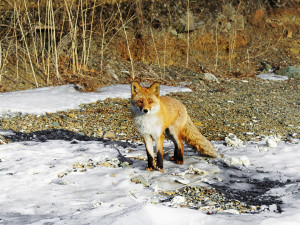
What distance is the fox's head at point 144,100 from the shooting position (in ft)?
12.4

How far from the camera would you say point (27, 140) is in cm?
553

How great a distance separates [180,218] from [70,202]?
1100mm

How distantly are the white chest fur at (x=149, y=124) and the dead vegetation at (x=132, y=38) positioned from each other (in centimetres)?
558

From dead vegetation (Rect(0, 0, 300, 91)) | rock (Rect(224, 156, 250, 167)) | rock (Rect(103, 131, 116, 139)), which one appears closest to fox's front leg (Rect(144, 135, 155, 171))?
rock (Rect(224, 156, 250, 167))

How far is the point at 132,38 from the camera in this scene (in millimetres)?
12773

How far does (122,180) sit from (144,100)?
0.99 m

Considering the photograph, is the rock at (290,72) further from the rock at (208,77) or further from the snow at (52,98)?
the snow at (52,98)

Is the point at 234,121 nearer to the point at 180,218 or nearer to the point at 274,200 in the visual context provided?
the point at 274,200

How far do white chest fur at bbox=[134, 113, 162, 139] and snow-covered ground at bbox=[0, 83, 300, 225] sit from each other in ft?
1.72

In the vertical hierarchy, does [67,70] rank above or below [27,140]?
above

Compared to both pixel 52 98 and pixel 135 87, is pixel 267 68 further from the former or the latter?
pixel 135 87

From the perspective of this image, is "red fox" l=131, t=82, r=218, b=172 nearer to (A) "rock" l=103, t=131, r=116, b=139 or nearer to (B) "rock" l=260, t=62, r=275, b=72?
(A) "rock" l=103, t=131, r=116, b=139

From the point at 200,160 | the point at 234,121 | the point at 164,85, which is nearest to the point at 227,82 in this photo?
the point at 164,85

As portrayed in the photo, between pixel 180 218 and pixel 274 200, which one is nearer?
pixel 180 218
